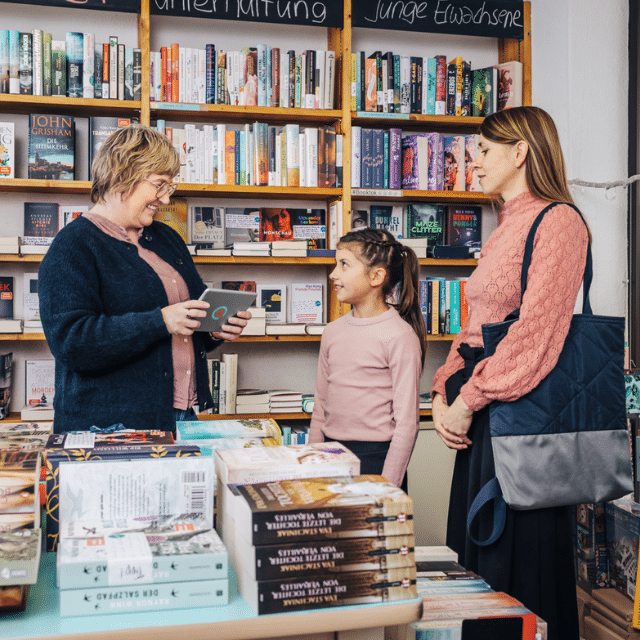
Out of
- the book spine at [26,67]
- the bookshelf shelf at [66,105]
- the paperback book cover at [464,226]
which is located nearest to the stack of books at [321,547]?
the bookshelf shelf at [66,105]

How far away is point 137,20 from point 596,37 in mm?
2107

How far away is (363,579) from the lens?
913 millimetres

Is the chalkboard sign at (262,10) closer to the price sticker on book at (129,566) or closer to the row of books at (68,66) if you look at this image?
the row of books at (68,66)

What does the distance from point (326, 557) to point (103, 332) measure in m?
0.88

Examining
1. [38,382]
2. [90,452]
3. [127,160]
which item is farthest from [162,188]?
[38,382]

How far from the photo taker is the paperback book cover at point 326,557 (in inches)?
34.5

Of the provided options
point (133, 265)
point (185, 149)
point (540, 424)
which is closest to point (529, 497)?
point (540, 424)

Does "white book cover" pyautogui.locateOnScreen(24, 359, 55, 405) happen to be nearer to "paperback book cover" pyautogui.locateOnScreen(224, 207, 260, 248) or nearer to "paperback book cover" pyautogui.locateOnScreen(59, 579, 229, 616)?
"paperback book cover" pyautogui.locateOnScreen(224, 207, 260, 248)

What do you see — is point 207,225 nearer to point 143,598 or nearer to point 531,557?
point 531,557

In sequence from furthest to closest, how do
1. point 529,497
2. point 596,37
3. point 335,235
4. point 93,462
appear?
point 335,235 → point 596,37 → point 529,497 → point 93,462

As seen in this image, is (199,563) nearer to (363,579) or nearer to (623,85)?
(363,579)

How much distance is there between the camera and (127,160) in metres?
1.68

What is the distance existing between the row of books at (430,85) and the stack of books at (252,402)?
1406mm

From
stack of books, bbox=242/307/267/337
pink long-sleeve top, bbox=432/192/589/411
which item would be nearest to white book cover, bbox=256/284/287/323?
stack of books, bbox=242/307/267/337
